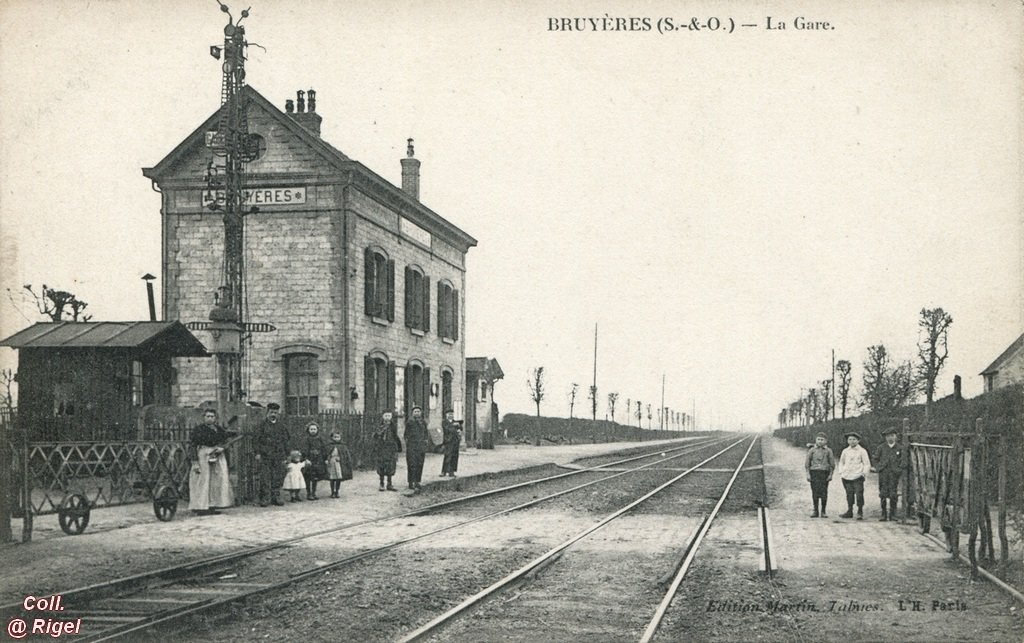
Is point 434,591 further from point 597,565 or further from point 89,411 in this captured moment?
point 89,411

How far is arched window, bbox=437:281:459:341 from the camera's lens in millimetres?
30750

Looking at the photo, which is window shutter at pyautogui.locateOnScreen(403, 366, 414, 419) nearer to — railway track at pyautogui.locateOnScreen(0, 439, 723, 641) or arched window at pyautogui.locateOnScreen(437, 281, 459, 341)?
arched window at pyautogui.locateOnScreen(437, 281, 459, 341)

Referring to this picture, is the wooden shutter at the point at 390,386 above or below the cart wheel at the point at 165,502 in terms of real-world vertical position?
above

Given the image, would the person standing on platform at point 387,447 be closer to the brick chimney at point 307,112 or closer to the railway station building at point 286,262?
the railway station building at point 286,262

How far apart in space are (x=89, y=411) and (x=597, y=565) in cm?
1096

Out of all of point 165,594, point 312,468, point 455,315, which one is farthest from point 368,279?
point 165,594

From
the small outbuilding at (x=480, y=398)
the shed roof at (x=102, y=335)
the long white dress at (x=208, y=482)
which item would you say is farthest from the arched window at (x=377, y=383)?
the long white dress at (x=208, y=482)

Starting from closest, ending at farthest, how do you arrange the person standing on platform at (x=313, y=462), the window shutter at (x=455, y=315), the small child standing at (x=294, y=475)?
the small child standing at (x=294, y=475), the person standing on platform at (x=313, y=462), the window shutter at (x=455, y=315)

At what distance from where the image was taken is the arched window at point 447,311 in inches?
1211

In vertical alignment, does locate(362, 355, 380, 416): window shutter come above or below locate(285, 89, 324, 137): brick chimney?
below

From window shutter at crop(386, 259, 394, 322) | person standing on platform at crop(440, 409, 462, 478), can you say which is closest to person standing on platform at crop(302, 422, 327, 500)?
person standing on platform at crop(440, 409, 462, 478)

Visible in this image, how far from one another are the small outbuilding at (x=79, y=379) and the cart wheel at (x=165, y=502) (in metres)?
4.52

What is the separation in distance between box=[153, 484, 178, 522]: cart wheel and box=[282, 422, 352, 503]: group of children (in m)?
2.51

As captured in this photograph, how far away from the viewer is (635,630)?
632 cm
